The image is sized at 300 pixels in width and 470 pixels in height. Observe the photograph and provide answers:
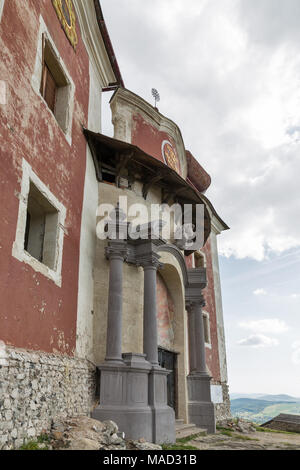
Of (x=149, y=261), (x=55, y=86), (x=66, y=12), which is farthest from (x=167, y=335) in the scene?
(x=66, y=12)

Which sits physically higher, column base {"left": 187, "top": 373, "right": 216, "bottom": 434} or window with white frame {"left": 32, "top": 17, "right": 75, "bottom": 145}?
window with white frame {"left": 32, "top": 17, "right": 75, "bottom": 145}

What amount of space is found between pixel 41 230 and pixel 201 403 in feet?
25.9

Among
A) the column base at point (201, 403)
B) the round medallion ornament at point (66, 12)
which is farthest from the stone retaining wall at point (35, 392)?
the round medallion ornament at point (66, 12)

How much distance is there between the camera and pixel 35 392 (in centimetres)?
548

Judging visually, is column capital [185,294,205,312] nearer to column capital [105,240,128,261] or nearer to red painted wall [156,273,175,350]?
red painted wall [156,273,175,350]

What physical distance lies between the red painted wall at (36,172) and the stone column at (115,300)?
1.03m

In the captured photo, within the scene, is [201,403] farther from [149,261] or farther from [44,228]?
[44,228]

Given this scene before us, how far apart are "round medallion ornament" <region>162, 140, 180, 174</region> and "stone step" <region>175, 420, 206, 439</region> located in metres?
8.47

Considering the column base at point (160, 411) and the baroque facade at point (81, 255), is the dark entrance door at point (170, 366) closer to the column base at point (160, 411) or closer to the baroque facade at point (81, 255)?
the baroque facade at point (81, 255)

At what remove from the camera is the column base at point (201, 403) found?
37.0 ft

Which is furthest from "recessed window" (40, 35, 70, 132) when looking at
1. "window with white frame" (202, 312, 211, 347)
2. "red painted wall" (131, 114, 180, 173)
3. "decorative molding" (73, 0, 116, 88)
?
"window with white frame" (202, 312, 211, 347)

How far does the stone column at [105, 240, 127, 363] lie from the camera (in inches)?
315

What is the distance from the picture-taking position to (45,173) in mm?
6938
